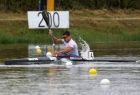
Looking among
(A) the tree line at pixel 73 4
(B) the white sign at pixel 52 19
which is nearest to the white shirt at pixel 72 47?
(B) the white sign at pixel 52 19

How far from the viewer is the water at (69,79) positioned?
20531 mm

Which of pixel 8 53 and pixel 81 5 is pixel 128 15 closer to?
pixel 81 5

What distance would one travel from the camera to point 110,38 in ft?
163

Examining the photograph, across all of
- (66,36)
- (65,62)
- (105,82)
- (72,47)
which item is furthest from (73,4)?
(105,82)

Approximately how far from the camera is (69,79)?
23.8m

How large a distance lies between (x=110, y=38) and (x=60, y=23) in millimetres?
7307

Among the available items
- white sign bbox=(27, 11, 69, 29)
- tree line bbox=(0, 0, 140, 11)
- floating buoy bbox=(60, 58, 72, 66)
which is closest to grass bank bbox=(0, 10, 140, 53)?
tree line bbox=(0, 0, 140, 11)

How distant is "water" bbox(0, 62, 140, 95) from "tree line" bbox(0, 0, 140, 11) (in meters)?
28.2

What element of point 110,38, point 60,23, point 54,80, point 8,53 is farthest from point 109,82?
point 110,38

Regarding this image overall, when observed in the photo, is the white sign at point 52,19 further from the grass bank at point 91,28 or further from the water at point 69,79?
the water at point 69,79

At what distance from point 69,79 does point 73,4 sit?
121ft

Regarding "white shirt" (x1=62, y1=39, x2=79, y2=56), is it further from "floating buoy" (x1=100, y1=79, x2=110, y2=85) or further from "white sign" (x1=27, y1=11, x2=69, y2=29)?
"white sign" (x1=27, y1=11, x2=69, y2=29)

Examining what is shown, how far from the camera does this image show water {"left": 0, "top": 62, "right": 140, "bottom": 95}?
20.5 meters

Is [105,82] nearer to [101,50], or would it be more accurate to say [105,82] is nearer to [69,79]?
[69,79]
